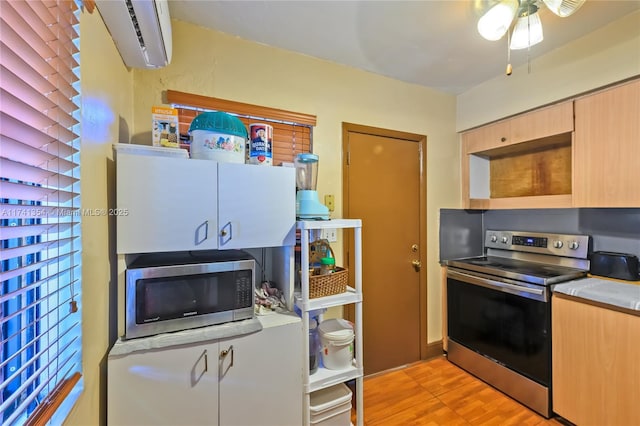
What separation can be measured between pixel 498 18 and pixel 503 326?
1975mm

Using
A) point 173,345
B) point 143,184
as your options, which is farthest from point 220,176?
point 173,345

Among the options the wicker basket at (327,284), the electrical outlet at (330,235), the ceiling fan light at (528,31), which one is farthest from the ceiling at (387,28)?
the wicker basket at (327,284)

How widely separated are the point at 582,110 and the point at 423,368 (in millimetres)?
2281

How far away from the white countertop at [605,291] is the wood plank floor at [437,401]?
33.8 inches

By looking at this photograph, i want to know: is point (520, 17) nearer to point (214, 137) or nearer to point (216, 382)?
point (214, 137)

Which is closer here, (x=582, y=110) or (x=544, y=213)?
(x=582, y=110)

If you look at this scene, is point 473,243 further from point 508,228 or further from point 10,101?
point 10,101

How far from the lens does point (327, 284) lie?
5.43 feet

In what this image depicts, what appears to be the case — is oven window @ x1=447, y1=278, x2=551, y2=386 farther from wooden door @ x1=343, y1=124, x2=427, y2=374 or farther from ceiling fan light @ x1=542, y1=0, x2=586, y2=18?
ceiling fan light @ x1=542, y1=0, x2=586, y2=18

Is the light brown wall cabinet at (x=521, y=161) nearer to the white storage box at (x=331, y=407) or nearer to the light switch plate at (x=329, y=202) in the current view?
the light switch plate at (x=329, y=202)

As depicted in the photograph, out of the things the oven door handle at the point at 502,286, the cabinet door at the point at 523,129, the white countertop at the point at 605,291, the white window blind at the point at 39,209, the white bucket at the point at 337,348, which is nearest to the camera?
the white window blind at the point at 39,209

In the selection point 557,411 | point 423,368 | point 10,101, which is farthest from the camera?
point 423,368

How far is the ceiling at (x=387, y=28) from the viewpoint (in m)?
1.57

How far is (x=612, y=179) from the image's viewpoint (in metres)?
1.80
